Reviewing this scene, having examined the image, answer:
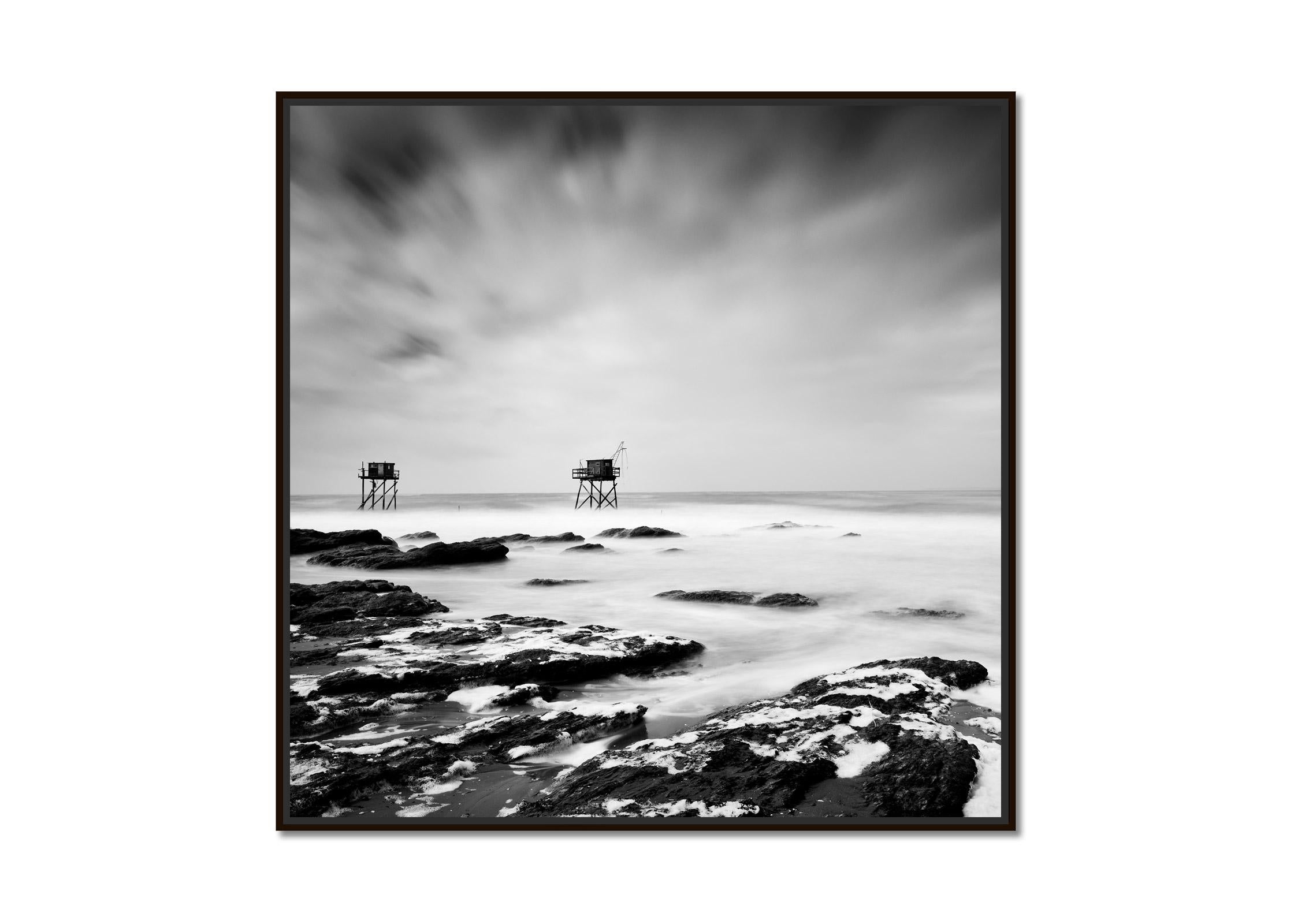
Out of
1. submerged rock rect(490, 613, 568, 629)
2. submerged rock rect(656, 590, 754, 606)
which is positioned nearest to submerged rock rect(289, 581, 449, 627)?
submerged rock rect(490, 613, 568, 629)

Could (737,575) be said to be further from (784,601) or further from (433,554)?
(433,554)

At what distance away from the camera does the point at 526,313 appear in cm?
194

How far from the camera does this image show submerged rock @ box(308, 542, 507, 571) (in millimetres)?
1981

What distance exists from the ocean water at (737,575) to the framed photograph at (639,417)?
0.4 inches

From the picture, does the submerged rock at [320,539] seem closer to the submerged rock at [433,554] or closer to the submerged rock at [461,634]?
the submerged rock at [433,554]

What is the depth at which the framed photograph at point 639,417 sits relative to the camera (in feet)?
6.03

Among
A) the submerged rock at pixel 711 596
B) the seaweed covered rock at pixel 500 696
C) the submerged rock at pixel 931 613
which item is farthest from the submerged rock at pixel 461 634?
the submerged rock at pixel 931 613

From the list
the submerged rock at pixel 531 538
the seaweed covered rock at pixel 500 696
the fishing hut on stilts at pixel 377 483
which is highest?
the fishing hut on stilts at pixel 377 483

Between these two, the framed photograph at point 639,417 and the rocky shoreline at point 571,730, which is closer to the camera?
the rocky shoreline at point 571,730

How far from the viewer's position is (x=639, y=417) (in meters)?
1.95

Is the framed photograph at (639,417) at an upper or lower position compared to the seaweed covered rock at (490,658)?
upper

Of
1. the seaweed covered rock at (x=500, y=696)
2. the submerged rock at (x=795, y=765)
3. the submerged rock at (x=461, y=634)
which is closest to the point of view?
the submerged rock at (x=795, y=765)

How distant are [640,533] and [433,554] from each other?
0.81 meters

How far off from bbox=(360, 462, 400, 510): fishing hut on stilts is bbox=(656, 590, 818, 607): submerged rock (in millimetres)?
1076
